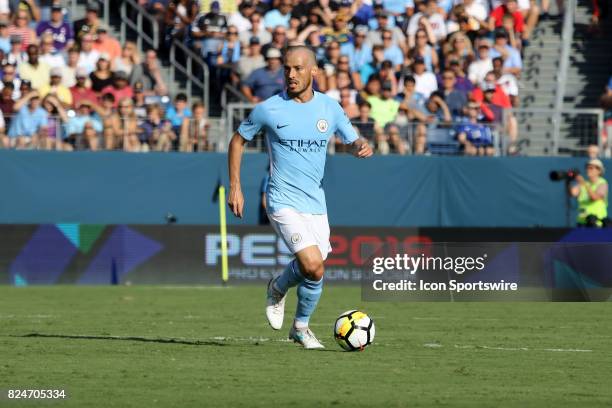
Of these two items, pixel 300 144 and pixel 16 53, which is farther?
pixel 16 53

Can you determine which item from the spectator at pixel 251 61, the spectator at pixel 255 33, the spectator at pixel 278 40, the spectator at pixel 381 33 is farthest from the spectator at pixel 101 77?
the spectator at pixel 381 33

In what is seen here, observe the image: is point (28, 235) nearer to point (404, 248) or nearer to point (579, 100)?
point (404, 248)

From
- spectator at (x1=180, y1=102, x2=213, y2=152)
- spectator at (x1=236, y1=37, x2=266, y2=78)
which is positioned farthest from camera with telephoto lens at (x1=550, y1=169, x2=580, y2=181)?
spectator at (x1=180, y1=102, x2=213, y2=152)

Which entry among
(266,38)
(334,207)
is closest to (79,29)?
(266,38)

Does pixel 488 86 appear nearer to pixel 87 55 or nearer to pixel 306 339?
pixel 87 55

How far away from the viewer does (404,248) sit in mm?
23516

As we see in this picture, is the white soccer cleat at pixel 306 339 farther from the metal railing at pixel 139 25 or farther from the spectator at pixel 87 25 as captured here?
the metal railing at pixel 139 25

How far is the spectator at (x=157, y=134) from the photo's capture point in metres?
25.8

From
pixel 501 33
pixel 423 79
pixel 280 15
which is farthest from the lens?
pixel 501 33

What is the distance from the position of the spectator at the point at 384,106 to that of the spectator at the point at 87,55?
5240 mm

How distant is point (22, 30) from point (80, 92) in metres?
1.86

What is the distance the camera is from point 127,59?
2702cm

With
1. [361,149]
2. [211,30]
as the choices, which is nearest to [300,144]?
[361,149]

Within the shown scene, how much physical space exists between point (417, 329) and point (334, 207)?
463 inches
